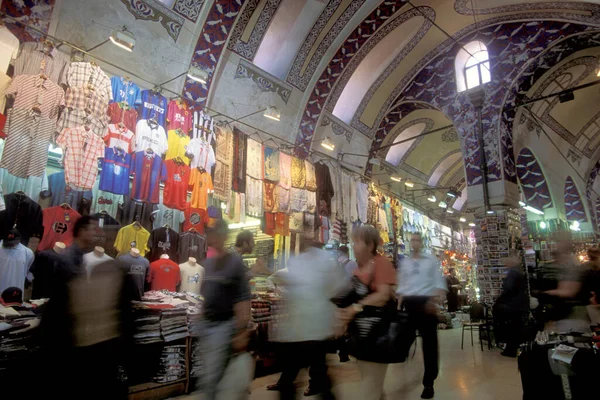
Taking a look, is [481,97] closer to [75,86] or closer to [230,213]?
[230,213]

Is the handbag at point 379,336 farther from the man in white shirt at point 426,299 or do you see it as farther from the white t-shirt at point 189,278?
the white t-shirt at point 189,278

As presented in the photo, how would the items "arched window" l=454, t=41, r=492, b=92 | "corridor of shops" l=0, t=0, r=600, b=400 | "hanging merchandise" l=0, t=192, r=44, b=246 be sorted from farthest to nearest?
"arched window" l=454, t=41, r=492, b=92, "hanging merchandise" l=0, t=192, r=44, b=246, "corridor of shops" l=0, t=0, r=600, b=400

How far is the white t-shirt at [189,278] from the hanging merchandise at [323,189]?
11.0ft

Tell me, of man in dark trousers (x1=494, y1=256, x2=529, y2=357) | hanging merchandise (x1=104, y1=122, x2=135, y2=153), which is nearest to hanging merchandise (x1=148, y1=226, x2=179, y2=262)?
hanging merchandise (x1=104, y1=122, x2=135, y2=153)

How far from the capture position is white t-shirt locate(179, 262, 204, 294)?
6.03m

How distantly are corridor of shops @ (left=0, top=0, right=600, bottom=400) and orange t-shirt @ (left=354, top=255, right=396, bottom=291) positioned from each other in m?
0.02

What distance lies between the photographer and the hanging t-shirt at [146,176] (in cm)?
547

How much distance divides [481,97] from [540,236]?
587 cm

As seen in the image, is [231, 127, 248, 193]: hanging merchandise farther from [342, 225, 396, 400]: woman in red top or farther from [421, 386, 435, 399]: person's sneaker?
[421, 386, 435, 399]: person's sneaker

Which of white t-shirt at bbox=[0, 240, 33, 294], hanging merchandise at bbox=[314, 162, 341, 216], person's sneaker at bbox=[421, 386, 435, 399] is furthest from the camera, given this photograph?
hanging merchandise at bbox=[314, 162, 341, 216]

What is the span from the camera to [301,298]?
2469mm

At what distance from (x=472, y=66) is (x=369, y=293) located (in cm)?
1009

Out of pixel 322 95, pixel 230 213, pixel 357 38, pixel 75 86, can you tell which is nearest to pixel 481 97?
pixel 357 38

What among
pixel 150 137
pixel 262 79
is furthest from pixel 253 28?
pixel 150 137
